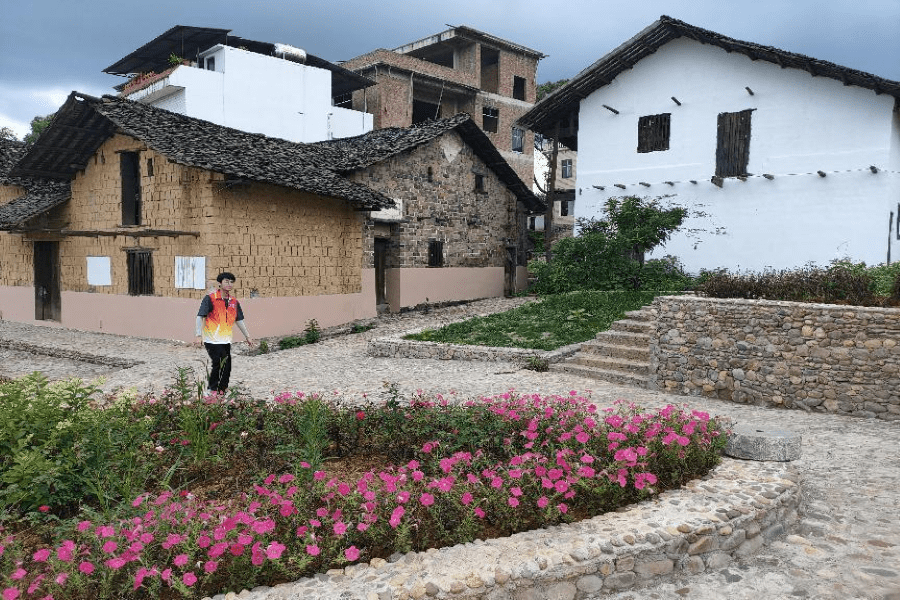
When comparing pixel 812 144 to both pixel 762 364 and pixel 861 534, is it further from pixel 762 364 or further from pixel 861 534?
pixel 861 534

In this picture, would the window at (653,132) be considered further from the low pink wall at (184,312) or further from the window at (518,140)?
the window at (518,140)

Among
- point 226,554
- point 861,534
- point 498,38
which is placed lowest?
point 861,534

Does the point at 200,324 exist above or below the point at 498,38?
below

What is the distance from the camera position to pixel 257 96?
27250 mm

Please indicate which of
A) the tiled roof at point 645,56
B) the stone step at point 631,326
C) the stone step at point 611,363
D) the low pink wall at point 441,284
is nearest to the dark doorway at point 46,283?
the low pink wall at point 441,284

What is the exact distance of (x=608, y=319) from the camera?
13.1 m

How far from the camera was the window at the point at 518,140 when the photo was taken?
37344mm

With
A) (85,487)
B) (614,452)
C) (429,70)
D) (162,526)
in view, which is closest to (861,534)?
(614,452)

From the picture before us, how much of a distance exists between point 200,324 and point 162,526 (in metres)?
4.72

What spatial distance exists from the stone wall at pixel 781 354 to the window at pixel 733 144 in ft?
33.2

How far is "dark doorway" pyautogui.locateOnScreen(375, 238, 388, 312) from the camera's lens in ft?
63.0

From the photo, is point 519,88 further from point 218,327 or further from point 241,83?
point 218,327

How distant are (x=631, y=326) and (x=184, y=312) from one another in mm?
10404

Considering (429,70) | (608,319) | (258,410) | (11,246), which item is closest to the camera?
(258,410)
